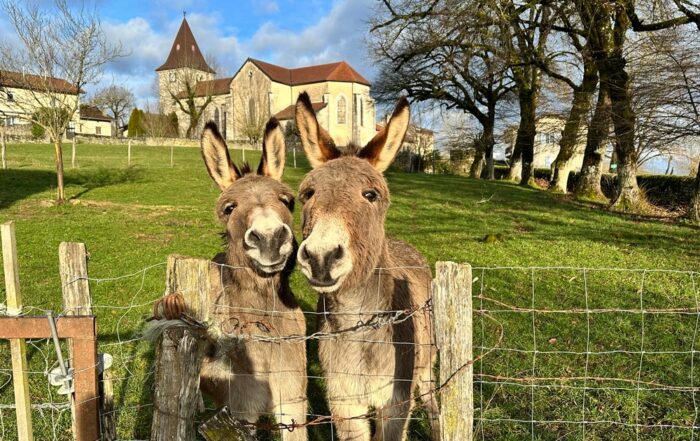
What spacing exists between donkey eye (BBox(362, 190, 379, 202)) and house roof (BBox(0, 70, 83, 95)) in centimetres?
1540

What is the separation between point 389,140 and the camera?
3129 mm

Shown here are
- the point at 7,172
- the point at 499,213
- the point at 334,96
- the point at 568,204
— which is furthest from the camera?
the point at 334,96

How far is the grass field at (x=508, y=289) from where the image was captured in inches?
158

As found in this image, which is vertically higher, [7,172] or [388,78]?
[388,78]

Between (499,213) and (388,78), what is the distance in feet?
71.3

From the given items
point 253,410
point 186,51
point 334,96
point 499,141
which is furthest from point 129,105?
point 253,410

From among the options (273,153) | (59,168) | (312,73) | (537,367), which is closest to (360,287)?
(273,153)

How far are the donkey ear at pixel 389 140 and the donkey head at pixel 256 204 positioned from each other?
2.48 ft

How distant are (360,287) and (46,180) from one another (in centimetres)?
2210

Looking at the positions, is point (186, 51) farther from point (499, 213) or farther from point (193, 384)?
point (193, 384)

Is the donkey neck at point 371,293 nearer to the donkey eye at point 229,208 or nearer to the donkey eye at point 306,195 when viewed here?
the donkey eye at point 306,195

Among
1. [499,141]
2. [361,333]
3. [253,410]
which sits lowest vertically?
[253,410]

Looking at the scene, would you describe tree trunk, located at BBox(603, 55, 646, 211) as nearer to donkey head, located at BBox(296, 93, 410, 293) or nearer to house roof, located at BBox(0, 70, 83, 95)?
donkey head, located at BBox(296, 93, 410, 293)

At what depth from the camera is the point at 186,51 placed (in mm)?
75438
